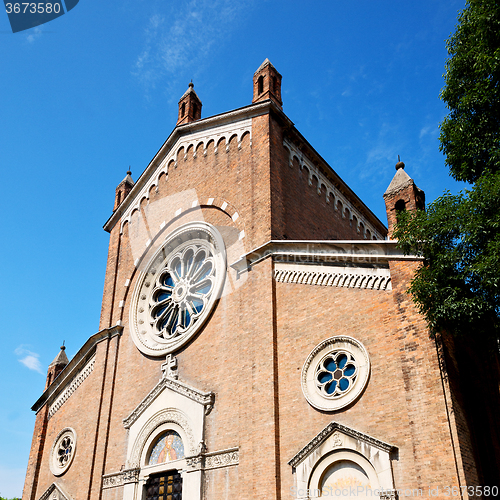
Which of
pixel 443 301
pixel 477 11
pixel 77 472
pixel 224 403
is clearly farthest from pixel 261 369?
pixel 477 11

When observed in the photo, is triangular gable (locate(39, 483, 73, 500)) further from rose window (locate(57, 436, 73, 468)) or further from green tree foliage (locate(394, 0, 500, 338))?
green tree foliage (locate(394, 0, 500, 338))

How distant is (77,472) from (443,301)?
1236cm

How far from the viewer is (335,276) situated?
459 inches

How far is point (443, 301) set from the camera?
899cm

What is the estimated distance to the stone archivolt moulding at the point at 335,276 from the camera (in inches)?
428

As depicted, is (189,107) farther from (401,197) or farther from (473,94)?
(473,94)

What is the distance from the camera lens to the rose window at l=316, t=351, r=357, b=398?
10492 mm

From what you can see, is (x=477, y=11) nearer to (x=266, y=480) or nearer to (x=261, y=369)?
(x=261, y=369)

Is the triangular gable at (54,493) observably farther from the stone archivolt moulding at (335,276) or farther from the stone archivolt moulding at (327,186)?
the stone archivolt moulding at (327,186)

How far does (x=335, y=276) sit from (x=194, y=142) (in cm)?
857

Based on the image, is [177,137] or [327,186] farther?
[177,137]

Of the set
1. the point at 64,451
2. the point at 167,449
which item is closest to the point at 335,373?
the point at 167,449

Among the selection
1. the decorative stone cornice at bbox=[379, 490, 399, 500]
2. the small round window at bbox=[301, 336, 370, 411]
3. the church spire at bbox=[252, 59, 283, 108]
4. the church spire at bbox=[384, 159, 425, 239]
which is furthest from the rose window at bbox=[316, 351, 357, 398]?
the church spire at bbox=[252, 59, 283, 108]

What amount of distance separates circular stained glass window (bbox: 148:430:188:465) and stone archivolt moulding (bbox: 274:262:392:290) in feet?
16.3
